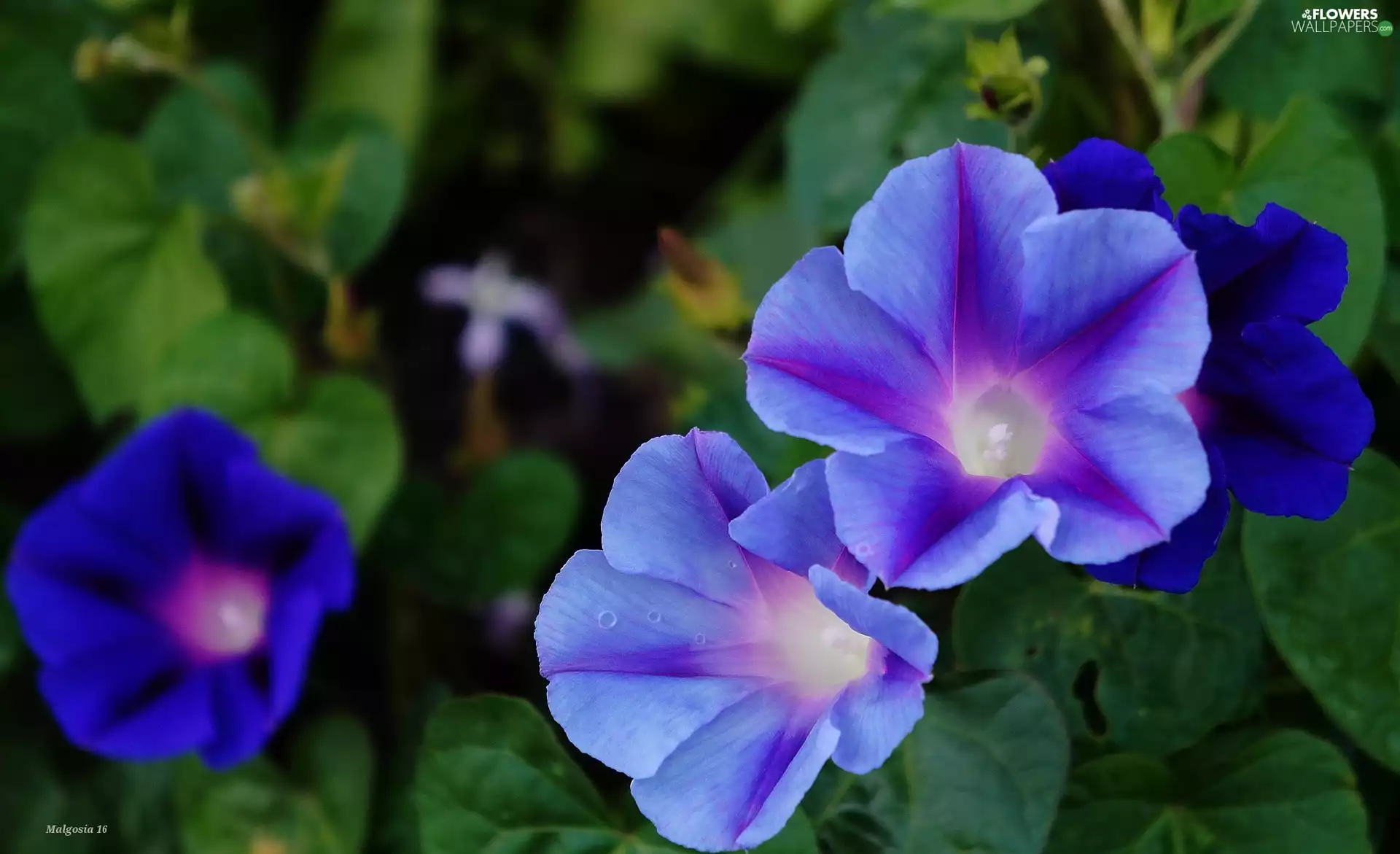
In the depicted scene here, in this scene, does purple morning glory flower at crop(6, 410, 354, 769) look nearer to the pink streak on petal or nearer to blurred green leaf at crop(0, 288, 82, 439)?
the pink streak on petal

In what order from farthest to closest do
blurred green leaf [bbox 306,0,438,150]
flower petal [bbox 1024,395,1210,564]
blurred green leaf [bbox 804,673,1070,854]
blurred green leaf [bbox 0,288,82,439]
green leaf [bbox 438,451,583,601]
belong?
blurred green leaf [bbox 306,0,438,150]
blurred green leaf [bbox 0,288,82,439]
green leaf [bbox 438,451,583,601]
blurred green leaf [bbox 804,673,1070,854]
flower petal [bbox 1024,395,1210,564]

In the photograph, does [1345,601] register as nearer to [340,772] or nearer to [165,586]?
[340,772]

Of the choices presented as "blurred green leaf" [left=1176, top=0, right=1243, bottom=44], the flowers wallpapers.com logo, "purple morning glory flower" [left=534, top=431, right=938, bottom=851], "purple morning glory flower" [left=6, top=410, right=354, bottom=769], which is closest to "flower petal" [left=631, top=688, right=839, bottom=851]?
"purple morning glory flower" [left=534, top=431, right=938, bottom=851]

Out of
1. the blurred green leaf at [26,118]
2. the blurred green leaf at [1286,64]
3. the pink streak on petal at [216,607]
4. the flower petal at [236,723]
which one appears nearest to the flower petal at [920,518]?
the blurred green leaf at [1286,64]

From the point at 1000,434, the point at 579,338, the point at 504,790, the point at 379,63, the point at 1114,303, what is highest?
the point at 1114,303

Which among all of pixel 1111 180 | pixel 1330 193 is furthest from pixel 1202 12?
pixel 1111 180

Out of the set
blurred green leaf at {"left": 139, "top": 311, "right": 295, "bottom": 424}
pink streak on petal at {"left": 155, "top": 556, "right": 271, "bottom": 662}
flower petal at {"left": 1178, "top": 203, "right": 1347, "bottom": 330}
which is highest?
flower petal at {"left": 1178, "top": 203, "right": 1347, "bottom": 330}

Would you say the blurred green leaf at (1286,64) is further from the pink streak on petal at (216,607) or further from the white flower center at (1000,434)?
the pink streak on petal at (216,607)
